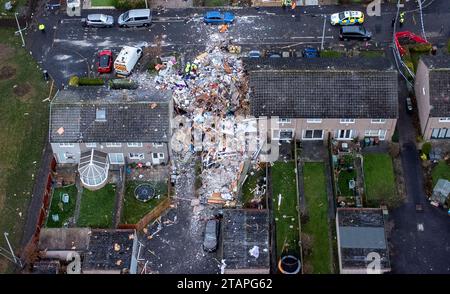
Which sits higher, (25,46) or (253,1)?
(253,1)

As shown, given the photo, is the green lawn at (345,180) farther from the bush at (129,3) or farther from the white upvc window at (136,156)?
the bush at (129,3)

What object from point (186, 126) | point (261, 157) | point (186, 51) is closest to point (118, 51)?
point (186, 51)

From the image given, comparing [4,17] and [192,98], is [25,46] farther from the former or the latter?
[192,98]

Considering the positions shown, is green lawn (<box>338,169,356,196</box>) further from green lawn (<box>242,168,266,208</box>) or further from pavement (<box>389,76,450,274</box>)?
green lawn (<box>242,168,266,208</box>)

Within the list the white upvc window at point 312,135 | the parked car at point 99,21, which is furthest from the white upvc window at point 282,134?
the parked car at point 99,21

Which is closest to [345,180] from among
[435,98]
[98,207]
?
[435,98]

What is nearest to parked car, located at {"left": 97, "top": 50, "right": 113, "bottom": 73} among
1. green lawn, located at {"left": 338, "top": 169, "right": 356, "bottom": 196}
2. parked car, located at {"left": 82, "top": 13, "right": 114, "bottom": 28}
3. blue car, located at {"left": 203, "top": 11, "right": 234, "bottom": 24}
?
parked car, located at {"left": 82, "top": 13, "right": 114, "bottom": 28}

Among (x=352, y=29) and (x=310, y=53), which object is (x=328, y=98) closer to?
(x=310, y=53)
